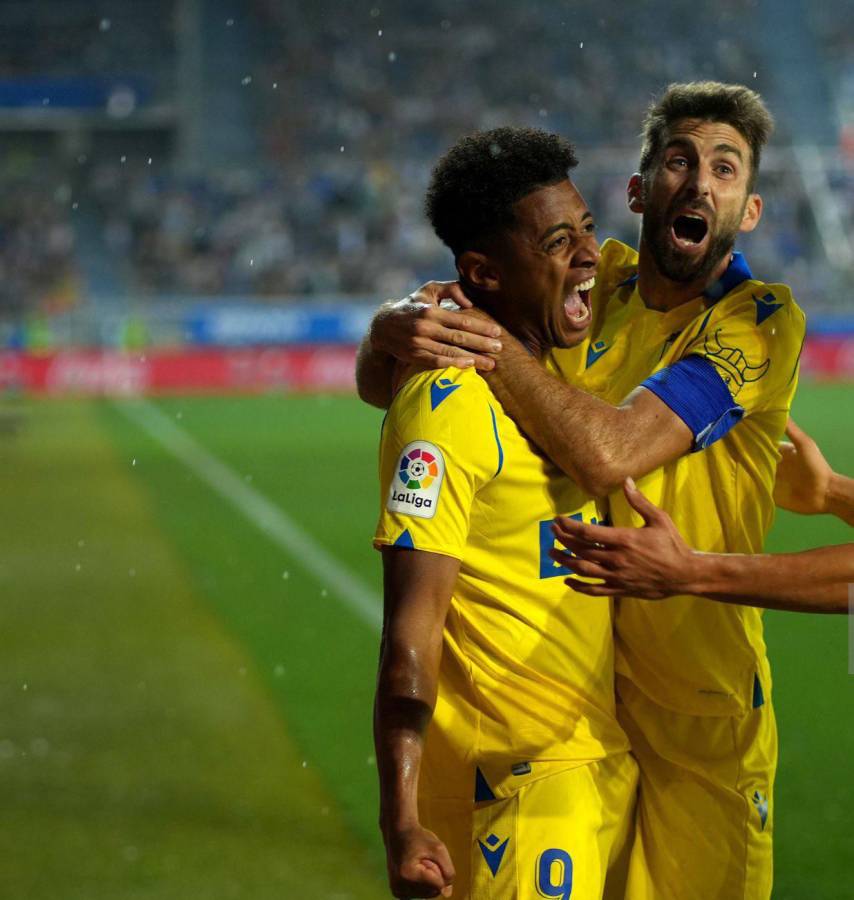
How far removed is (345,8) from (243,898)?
1363 inches

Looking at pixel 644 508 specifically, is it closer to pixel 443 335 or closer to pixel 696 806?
pixel 443 335

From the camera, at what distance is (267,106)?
3562cm

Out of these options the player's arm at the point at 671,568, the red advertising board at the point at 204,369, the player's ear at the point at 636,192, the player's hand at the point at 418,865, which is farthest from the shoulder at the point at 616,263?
the red advertising board at the point at 204,369

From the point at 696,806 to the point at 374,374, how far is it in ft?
4.22

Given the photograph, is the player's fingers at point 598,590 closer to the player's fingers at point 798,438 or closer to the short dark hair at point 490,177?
the short dark hair at point 490,177

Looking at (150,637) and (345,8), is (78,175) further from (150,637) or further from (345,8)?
(150,637)

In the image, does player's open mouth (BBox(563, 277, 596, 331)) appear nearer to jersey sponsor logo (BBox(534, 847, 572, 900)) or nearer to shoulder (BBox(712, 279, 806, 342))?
shoulder (BBox(712, 279, 806, 342))

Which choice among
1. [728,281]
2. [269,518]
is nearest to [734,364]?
[728,281]

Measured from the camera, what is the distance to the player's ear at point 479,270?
320 centimetres

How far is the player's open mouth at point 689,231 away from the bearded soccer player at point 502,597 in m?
0.48

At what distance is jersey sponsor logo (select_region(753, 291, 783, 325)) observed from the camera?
3449 mm

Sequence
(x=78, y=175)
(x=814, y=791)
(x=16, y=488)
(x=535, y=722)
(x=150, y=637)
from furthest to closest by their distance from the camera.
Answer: (x=78, y=175) → (x=16, y=488) → (x=150, y=637) → (x=814, y=791) → (x=535, y=722)

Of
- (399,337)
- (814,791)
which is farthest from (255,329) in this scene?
(399,337)

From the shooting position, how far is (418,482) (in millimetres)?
2877
